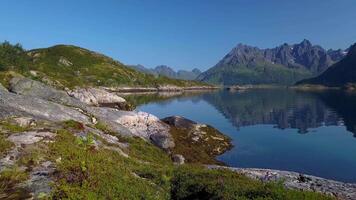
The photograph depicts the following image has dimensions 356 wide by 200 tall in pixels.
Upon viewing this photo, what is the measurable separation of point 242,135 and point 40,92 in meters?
45.0

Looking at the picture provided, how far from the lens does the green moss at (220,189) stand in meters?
16.2

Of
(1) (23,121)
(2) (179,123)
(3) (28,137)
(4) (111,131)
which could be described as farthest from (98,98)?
(3) (28,137)

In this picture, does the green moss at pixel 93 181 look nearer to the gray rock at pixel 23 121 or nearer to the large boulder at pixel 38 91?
the gray rock at pixel 23 121

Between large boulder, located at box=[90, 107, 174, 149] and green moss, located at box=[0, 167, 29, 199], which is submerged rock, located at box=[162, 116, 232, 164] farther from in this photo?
green moss, located at box=[0, 167, 29, 199]

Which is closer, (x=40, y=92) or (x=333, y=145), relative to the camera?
(x=40, y=92)

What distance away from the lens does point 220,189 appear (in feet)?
59.6

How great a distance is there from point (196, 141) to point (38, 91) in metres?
26.7

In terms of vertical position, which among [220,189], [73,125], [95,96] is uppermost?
[73,125]

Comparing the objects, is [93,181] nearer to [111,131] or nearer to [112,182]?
[112,182]

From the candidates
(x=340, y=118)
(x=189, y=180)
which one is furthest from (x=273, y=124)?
(x=189, y=180)

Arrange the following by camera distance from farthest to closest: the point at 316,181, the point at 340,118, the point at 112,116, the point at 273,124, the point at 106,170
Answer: the point at 340,118 → the point at 273,124 → the point at 112,116 → the point at 316,181 → the point at 106,170

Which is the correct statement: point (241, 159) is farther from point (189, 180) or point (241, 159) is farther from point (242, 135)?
point (189, 180)

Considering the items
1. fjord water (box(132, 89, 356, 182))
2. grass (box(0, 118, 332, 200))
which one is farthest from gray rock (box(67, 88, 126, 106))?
grass (box(0, 118, 332, 200))

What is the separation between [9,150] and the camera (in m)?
22.7
